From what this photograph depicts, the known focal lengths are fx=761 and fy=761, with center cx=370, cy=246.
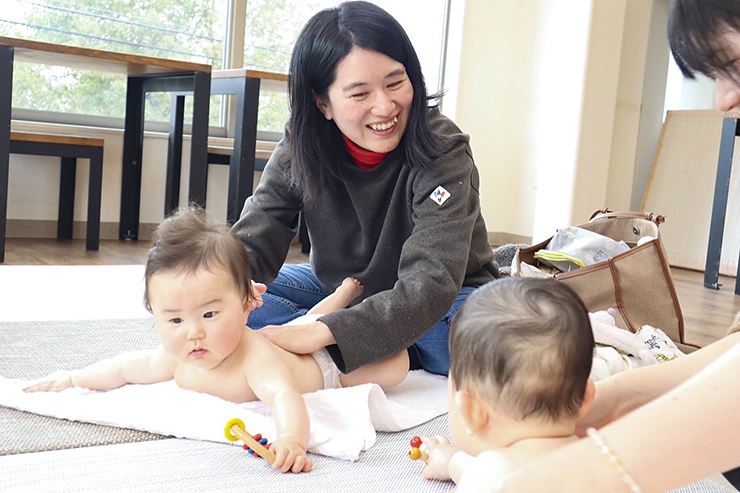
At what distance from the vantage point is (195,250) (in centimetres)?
Answer: 112

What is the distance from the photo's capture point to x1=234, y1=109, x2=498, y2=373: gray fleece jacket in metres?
1.26

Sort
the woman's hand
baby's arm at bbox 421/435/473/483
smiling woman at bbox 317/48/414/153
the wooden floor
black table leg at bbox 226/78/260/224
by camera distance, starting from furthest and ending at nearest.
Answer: black table leg at bbox 226/78/260/224, the wooden floor, smiling woman at bbox 317/48/414/153, the woman's hand, baby's arm at bbox 421/435/473/483

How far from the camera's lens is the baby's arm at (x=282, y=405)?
1014 millimetres

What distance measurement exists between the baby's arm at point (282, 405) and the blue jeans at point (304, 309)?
391 millimetres

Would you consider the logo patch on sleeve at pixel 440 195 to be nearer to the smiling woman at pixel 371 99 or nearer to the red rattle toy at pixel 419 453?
the smiling woman at pixel 371 99

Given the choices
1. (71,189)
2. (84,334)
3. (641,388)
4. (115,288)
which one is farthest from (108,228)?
(641,388)

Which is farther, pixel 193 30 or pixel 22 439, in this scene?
pixel 193 30

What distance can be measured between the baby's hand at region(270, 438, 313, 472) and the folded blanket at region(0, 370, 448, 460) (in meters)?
0.07

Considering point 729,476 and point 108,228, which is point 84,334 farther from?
point 108,228

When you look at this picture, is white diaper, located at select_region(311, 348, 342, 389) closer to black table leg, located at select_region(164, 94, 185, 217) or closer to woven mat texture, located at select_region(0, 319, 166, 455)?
woven mat texture, located at select_region(0, 319, 166, 455)

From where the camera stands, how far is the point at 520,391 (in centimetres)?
68

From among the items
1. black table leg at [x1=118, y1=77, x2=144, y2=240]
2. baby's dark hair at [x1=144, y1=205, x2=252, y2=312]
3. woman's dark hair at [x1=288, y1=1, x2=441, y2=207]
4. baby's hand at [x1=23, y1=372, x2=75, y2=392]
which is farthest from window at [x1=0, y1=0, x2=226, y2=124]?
baby's dark hair at [x1=144, y1=205, x2=252, y2=312]

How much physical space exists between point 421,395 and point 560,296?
2.39ft

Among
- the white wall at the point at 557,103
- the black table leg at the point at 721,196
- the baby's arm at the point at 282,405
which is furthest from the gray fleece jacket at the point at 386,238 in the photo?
the white wall at the point at 557,103
